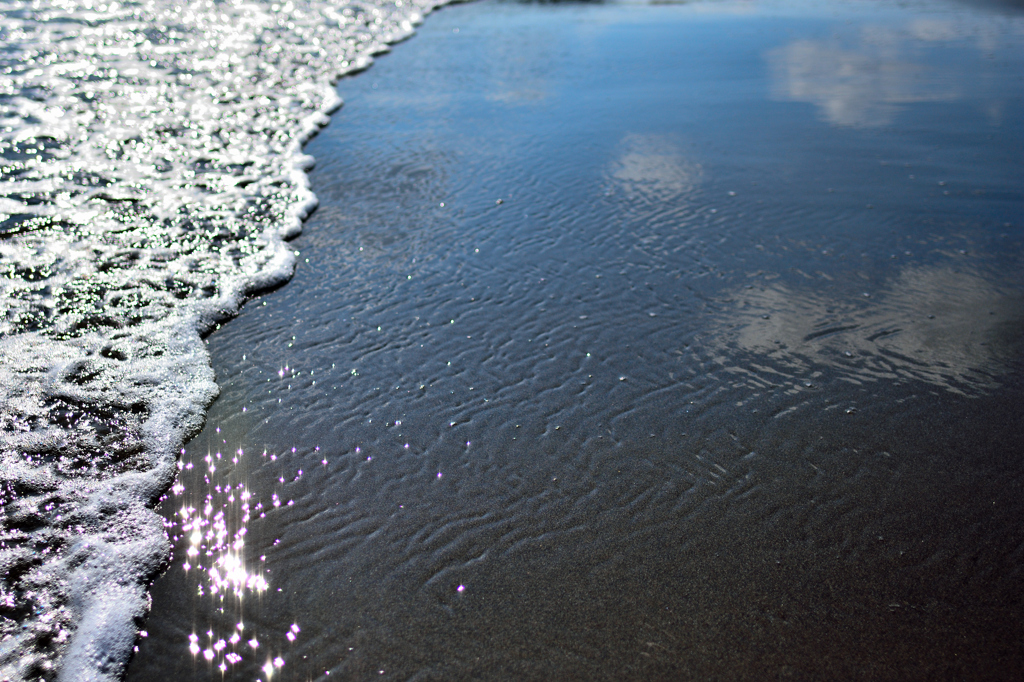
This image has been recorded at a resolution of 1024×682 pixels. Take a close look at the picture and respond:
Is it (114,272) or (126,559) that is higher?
(114,272)

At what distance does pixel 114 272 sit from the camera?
4.61m

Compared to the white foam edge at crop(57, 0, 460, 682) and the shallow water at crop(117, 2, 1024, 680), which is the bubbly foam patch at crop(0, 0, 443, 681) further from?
the shallow water at crop(117, 2, 1024, 680)

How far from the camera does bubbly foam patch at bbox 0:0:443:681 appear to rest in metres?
2.60

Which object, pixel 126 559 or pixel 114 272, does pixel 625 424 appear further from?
pixel 114 272

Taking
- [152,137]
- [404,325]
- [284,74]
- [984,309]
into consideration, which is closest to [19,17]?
[284,74]

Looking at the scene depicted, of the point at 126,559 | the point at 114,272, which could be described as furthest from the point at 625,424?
the point at 114,272

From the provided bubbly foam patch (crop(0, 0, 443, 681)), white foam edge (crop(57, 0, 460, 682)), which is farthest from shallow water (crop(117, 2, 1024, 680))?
bubbly foam patch (crop(0, 0, 443, 681))

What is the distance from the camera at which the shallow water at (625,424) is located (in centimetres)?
233

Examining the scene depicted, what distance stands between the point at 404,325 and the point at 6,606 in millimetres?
2178

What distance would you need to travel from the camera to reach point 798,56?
9719mm

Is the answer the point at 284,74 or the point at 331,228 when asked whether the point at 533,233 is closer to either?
the point at 331,228

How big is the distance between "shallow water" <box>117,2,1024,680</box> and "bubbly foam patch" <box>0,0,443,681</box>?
0.63ft

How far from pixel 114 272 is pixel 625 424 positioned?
3484mm

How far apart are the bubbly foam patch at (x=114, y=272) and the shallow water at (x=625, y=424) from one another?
19 centimetres
